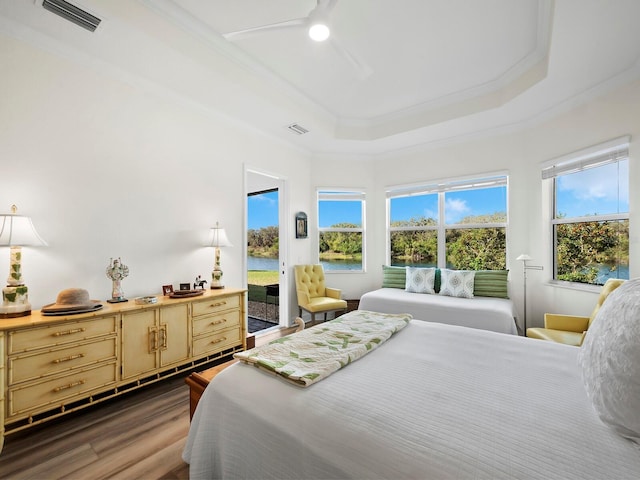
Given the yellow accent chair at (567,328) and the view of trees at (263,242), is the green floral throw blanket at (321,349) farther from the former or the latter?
the view of trees at (263,242)

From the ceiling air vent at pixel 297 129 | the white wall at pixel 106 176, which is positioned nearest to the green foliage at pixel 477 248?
the ceiling air vent at pixel 297 129

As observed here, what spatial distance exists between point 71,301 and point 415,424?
239 centimetres

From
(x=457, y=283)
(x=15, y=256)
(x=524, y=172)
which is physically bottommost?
(x=457, y=283)

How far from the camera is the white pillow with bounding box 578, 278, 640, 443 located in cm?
92

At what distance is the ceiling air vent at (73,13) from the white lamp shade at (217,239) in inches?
73.8

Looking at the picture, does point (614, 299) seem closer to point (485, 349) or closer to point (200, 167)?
point (485, 349)

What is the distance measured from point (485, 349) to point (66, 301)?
110 inches

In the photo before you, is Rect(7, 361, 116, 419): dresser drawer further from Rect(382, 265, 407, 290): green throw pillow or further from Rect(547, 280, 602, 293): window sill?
Rect(547, 280, 602, 293): window sill

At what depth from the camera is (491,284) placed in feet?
12.9

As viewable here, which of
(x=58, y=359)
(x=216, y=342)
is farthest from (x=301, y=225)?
(x=58, y=359)

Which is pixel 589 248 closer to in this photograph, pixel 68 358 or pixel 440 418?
pixel 440 418

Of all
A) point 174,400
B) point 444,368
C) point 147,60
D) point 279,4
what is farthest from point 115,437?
point 279,4

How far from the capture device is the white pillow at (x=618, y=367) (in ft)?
3.01

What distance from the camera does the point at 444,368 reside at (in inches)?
59.2
